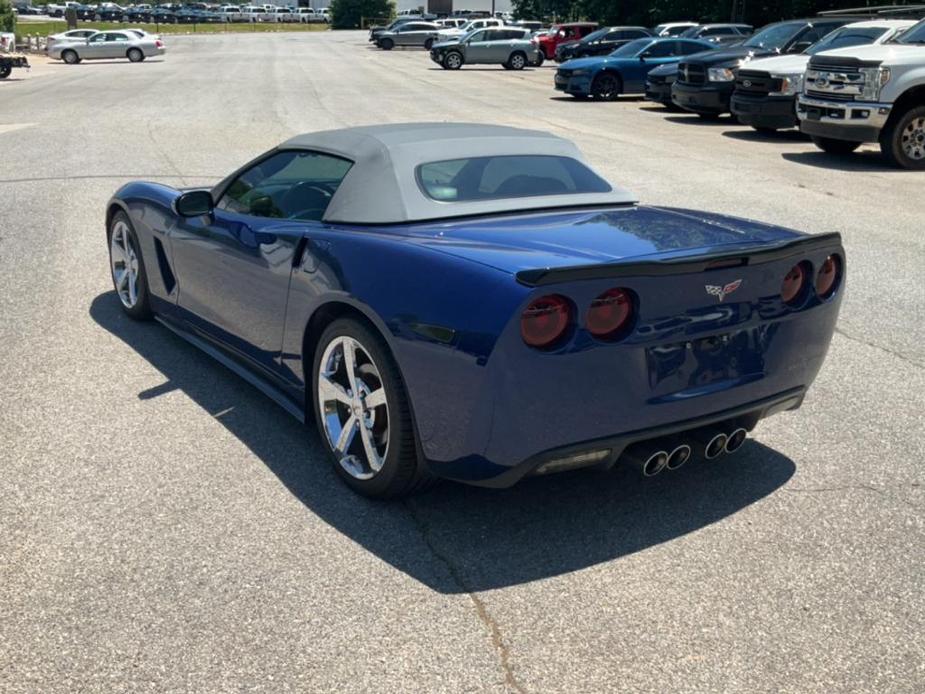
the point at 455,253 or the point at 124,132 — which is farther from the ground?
the point at 455,253

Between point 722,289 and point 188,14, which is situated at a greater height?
point 722,289

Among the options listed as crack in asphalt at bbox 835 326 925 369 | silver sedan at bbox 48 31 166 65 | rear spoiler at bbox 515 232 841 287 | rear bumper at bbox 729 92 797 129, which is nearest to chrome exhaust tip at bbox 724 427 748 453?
rear spoiler at bbox 515 232 841 287

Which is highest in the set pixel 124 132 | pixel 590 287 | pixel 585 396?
pixel 590 287

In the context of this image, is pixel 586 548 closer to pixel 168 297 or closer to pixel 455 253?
pixel 455 253

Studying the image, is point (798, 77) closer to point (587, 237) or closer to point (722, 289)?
point (587, 237)

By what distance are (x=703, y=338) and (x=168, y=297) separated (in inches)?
132

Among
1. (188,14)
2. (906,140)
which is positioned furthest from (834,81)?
(188,14)

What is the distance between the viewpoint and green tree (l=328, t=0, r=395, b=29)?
100m

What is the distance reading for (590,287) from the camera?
10.9 ft

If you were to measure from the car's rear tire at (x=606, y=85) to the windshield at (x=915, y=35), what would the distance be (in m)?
11.5

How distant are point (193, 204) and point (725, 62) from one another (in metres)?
16.7

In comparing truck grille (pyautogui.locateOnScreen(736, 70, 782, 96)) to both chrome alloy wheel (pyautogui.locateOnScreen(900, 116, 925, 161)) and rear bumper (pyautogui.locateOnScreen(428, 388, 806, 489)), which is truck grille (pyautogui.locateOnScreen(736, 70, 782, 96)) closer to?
chrome alloy wheel (pyautogui.locateOnScreen(900, 116, 925, 161))

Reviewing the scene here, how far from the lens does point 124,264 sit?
648 centimetres

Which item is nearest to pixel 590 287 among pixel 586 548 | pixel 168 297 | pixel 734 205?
pixel 586 548
